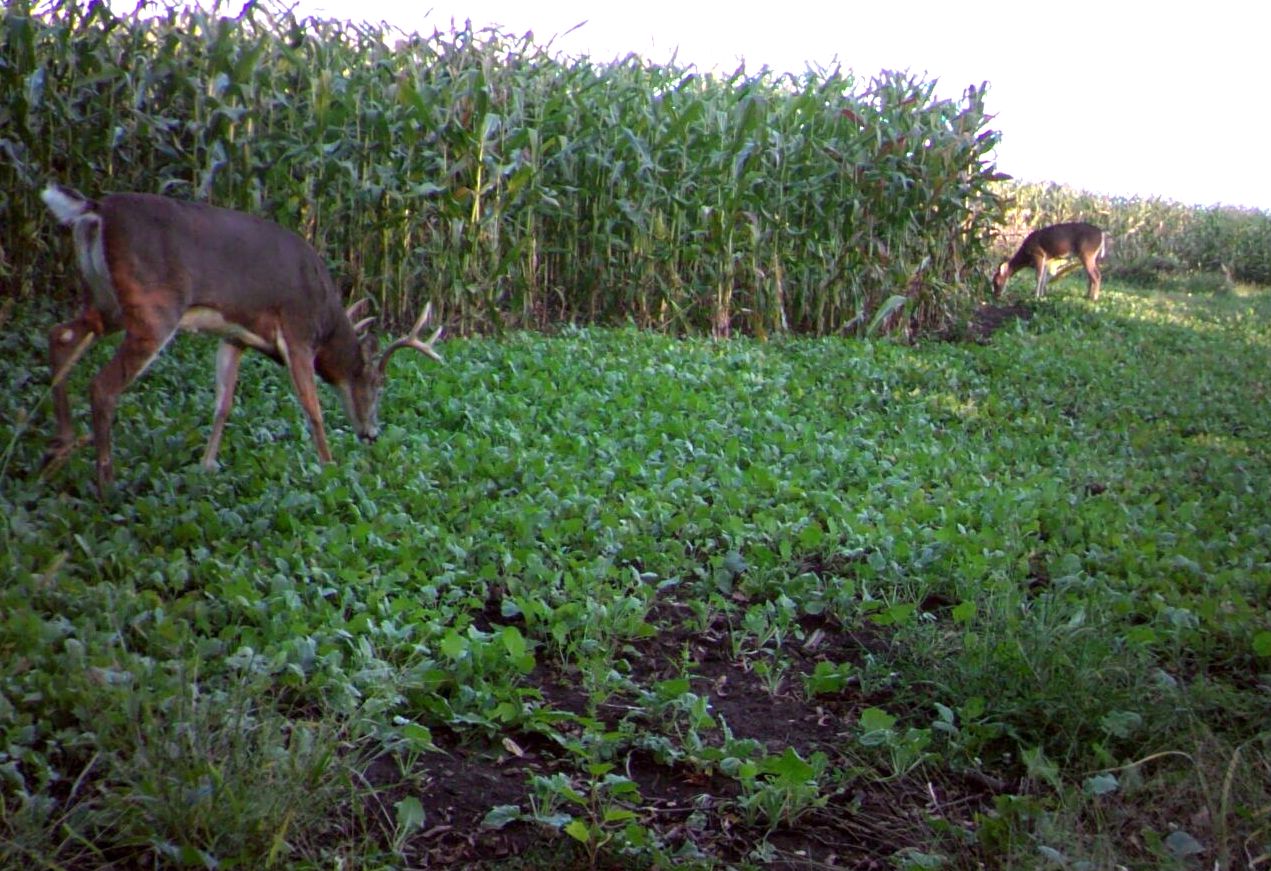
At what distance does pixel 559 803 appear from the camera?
11.0ft

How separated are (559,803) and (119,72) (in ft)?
24.3

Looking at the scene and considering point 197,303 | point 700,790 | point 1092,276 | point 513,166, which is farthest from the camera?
point 1092,276

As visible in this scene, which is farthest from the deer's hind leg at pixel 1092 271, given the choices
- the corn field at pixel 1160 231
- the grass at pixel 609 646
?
the grass at pixel 609 646

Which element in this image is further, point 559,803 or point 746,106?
point 746,106

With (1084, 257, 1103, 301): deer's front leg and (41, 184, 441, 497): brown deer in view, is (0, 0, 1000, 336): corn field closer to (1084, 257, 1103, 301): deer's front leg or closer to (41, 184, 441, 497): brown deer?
(41, 184, 441, 497): brown deer

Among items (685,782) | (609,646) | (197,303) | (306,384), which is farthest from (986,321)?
(685,782)

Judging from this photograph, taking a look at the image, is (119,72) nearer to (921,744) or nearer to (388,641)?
(388,641)

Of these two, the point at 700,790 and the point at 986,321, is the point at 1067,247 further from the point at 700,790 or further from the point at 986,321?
the point at 700,790

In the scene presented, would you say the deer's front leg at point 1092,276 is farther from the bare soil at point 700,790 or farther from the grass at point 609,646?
the bare soil at point 700,790

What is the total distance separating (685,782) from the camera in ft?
12.0

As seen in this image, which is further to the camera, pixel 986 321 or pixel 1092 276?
pixel 1092 276

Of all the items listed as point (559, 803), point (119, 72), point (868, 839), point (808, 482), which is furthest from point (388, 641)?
point (119, 72)

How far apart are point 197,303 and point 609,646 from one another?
2.98 metres

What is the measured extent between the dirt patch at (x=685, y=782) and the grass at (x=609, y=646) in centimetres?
1
